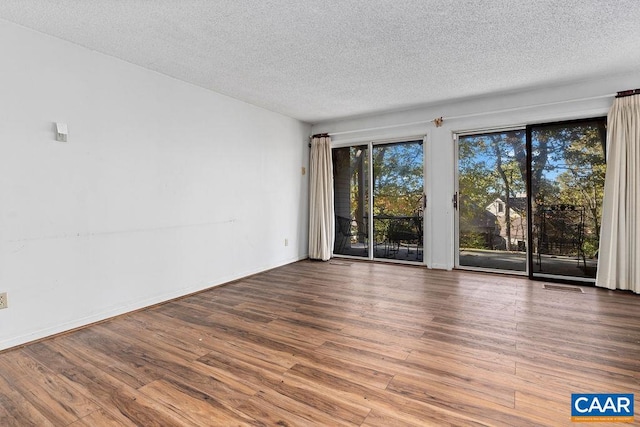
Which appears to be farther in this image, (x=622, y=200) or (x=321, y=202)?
(x=321, y=202)

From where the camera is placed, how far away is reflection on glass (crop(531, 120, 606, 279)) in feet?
12.5

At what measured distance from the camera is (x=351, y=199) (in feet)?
18.4

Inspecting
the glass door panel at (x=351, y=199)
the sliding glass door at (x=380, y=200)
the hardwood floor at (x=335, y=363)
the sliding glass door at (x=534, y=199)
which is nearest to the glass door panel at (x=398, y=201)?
the sliding glass door at (x=380, y=200)

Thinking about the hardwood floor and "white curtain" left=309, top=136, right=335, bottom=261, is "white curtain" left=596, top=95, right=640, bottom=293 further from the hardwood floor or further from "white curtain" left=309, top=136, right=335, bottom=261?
"white curtain" left=309, top=136, right=335, bottom=261

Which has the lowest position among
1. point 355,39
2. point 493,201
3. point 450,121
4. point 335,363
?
point 335,363

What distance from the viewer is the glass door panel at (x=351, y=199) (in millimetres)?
5465

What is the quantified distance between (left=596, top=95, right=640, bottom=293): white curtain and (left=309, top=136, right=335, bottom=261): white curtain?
366cm

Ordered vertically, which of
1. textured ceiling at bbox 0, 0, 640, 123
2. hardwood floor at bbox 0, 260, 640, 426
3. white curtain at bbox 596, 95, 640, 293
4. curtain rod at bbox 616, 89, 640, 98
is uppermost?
textured ceiling at bbox 0, 0, 640, 123

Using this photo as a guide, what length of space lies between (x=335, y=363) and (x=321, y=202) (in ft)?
12.1

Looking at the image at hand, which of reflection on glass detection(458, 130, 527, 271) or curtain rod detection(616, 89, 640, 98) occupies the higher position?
curtain rod detection(616, 89, 640, 98)

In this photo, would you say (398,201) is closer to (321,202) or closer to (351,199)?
(351,199)

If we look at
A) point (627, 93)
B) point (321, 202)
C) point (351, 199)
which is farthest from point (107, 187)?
point (627, 93)

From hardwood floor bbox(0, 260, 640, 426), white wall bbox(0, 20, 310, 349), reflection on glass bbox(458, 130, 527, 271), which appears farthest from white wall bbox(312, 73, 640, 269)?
white wall bbox(0, 20, 310, 349)

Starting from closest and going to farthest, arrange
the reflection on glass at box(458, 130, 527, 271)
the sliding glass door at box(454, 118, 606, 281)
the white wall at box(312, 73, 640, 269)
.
A: 1. the white wall at box(312, 73, 640, 269)
2. the sliding glass door at box(454, 118, 606, 281)
3. the reflection on glass at box(458, 130, 527, 271)
